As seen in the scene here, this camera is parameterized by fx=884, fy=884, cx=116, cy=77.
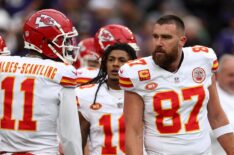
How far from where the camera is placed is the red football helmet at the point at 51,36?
5855 mm

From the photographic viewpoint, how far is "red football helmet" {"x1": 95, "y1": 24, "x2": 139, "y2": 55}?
721cm

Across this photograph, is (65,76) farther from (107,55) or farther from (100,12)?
(100,12)

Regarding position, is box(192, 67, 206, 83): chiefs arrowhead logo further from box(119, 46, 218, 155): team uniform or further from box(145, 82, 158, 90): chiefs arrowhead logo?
box(145, 82, 158, 90): chiefs arrowhead logo

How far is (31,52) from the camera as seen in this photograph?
5902 millimetres

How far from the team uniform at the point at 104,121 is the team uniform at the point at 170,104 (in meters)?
0.55

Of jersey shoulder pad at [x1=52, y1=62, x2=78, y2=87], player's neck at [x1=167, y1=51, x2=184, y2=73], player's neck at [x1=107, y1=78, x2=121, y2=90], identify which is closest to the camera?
jersey shoulder pad at [x1=52, y1=62, x2=78, y2=87]

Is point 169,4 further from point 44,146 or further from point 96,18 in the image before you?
point 44,146

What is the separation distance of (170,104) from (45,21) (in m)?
1.01

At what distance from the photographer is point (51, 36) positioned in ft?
19.2

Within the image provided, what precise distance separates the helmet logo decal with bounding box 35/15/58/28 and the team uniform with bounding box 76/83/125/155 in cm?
99

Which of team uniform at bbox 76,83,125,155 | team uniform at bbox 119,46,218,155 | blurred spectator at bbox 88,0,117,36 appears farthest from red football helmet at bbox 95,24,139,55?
blurred spectator at bbox 88,0,117,36

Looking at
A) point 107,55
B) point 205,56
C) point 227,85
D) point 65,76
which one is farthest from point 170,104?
point 227,85

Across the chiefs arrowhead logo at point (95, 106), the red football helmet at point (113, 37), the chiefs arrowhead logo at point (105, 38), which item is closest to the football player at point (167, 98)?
the chiefs arrowhead logo at point (95, 106)

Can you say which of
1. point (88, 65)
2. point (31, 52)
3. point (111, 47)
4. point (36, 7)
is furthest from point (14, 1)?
point (31, 52)
